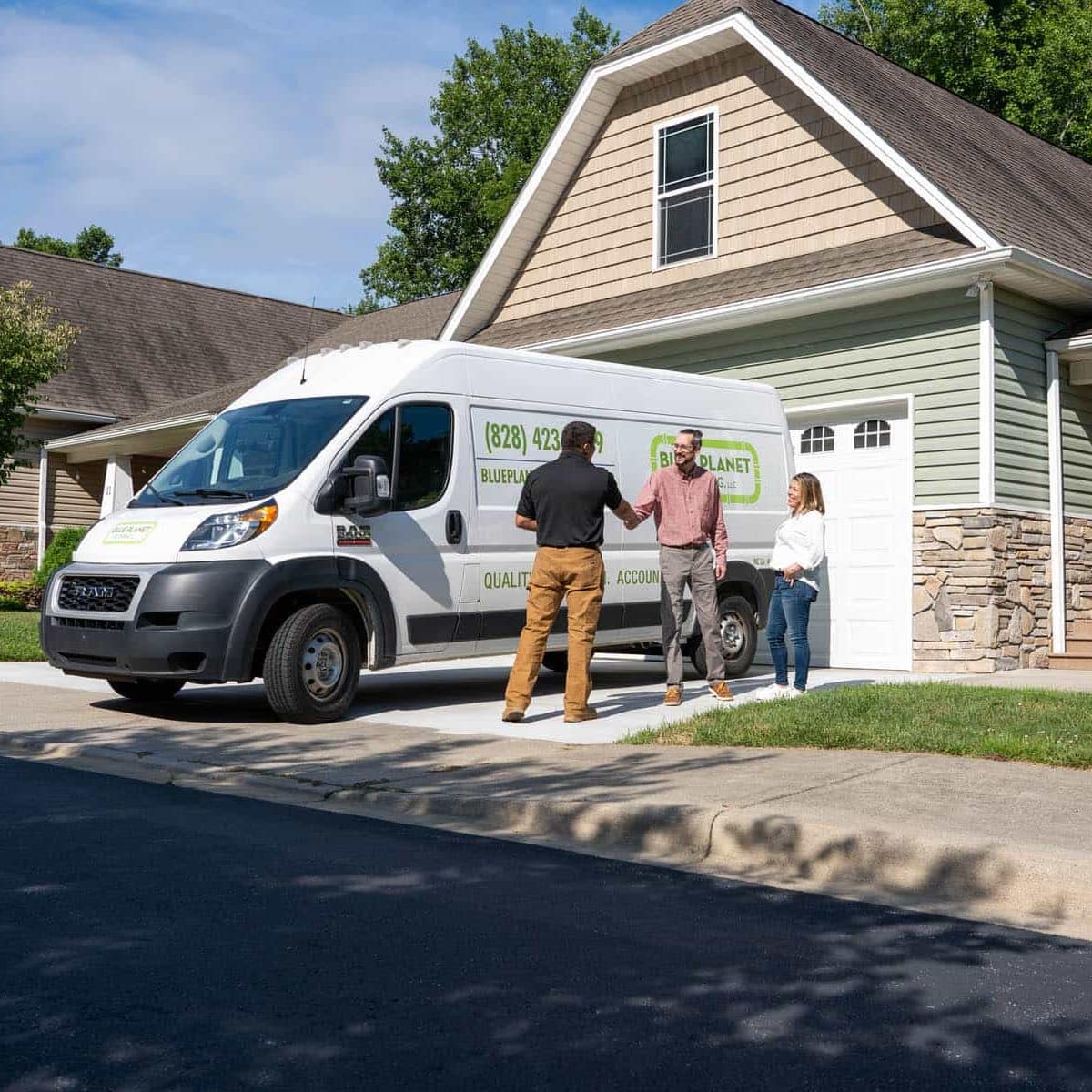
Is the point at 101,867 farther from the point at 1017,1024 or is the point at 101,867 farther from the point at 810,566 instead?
the point at 810,566

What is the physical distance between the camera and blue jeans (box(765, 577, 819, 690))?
1002cm

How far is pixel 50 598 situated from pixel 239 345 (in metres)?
24.5

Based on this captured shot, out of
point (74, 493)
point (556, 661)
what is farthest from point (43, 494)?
point (556, 661)

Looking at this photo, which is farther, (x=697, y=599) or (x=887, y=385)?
(x=887, y=385)

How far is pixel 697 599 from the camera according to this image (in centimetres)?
1018

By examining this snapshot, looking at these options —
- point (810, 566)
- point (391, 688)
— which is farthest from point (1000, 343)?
point (391, 688)

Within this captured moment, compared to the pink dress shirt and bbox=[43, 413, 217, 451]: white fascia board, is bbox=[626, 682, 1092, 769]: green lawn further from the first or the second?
bbox=[43, 413, 217, 451]: white fascia board

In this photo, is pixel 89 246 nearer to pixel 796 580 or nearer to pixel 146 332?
pixel 146 332

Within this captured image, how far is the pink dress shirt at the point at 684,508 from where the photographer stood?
33.0 ft

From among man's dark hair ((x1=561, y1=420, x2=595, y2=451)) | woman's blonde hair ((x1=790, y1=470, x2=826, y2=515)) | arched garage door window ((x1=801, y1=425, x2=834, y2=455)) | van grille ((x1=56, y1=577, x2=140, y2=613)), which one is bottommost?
van grille ((x1=56, y1=577, x2=140, y2=613))

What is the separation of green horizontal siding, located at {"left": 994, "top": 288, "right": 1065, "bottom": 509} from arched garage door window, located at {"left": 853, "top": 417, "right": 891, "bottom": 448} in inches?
47.3

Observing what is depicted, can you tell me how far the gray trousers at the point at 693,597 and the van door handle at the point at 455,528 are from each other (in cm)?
148

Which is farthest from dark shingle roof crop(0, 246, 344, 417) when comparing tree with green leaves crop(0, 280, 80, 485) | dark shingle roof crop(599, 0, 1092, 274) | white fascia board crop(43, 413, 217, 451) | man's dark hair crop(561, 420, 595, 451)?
man's dark hair crop(561, 420, 595, 451)

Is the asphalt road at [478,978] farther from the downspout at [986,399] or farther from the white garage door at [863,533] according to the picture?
the white garage door at [863,533]
